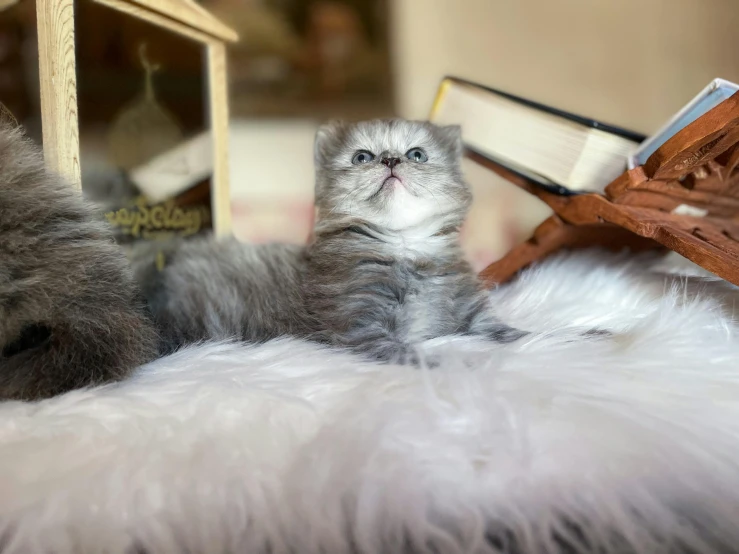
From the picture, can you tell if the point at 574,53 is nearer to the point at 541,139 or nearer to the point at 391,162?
the point at 541,139

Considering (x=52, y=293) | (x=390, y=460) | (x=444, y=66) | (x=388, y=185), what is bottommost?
(x=390, y=460)

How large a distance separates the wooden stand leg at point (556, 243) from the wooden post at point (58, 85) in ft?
2.08

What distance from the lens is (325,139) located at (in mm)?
880

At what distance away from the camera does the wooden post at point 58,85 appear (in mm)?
665

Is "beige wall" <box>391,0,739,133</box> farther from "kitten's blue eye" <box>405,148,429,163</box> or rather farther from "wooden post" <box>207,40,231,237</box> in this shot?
"kitten's blue eye" <box>405,148,429,163</box>

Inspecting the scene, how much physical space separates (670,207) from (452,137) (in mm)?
365

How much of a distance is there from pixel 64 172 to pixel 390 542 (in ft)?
1.90

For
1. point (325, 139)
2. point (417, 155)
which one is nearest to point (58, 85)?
point (325, 139)

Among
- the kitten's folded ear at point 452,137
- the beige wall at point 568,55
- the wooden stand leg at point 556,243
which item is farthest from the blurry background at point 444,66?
the kitten's folded ear at point 452,137

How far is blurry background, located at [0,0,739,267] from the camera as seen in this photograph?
1.49 m

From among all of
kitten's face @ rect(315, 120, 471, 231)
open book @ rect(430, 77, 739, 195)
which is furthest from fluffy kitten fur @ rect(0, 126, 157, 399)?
open book @ rect(430, 77, 739, 195)

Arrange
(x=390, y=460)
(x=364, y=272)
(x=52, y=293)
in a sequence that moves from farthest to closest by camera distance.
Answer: (x=364, y=272) < (x=52, y=293) < (x=390, y=460)

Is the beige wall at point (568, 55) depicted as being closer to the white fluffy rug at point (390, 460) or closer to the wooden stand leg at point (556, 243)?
the wooden stand leg at point (556, 243)

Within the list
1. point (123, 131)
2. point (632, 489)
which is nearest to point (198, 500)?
point (632, 489)
